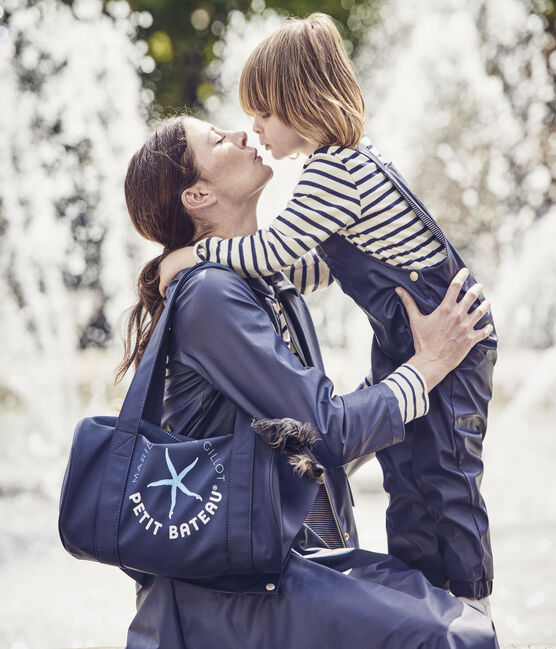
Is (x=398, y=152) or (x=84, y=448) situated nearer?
(x=84, y=448)

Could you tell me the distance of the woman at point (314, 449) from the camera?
5.95ft

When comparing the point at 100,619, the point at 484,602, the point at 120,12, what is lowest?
the point at 100,619

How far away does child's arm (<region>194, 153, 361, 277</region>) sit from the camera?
2.10m

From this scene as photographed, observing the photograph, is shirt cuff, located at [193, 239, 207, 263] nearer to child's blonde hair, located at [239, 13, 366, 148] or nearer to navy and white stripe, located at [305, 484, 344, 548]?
child's blonde hair, located at [239, 13, 366, 148]

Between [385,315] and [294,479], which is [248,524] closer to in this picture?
[294,479]

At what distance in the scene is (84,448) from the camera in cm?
186

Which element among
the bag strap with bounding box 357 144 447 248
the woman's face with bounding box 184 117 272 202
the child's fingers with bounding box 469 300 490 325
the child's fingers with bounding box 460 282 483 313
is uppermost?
the woman's face with bounding box 184 117 272 202

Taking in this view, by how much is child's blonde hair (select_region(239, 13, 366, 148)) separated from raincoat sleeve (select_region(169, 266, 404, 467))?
1.59 ft

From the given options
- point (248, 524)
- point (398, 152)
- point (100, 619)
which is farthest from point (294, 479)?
point (398, 152)

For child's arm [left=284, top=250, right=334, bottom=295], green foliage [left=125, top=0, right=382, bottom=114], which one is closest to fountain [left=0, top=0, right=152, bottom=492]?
green foliage [left=125, top=0, right=382, bottom=114]

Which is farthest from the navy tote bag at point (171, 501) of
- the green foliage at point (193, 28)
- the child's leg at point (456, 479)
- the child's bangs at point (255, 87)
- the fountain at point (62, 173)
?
the green foliage at point (193, 28)

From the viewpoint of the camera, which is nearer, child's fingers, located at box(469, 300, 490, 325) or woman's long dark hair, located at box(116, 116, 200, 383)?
child's fingers, located at box(469, 300, 490, 325)

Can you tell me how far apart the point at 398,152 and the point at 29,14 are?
4662mm

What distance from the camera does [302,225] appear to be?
2.12m
